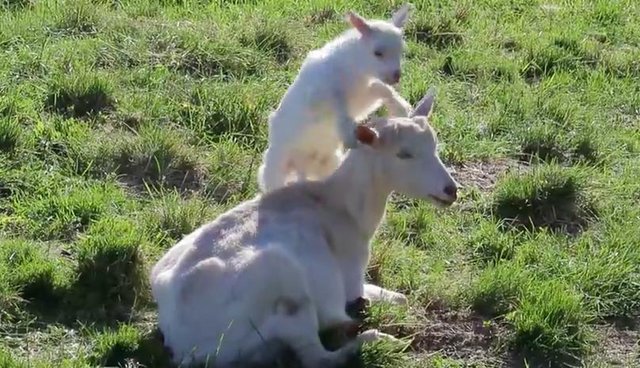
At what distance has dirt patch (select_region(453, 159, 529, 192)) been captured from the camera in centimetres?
849

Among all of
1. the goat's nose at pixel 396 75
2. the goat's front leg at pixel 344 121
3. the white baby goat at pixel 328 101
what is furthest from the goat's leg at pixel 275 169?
the goat's nose at pixel 396 75

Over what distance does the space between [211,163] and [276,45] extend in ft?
7.12

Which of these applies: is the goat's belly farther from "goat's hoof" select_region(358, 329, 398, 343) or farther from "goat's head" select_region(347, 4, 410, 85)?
"goat's hoof" select_region(358, 329, 398, 343)

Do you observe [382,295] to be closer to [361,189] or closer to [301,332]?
[361,189]

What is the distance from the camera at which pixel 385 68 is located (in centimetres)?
755

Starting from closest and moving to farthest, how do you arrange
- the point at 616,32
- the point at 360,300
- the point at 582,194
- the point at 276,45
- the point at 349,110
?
the point at 360,300, the point at 349,110, the point at 582,194, the point at 276,45, the point at 616,32

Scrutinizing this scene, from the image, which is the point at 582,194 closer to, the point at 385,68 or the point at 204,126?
the point at 385,68

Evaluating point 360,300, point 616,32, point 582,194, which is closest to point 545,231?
point 582,194

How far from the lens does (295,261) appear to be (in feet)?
20.0

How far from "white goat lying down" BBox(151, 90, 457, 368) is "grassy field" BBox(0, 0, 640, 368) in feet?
0.91

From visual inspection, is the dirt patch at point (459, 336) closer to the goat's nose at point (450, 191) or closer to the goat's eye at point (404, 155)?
the goat's nose at point (450, 191)

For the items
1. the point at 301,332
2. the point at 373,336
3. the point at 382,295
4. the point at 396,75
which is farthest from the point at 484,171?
the point at 301,332

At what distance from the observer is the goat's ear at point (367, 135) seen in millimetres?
6642

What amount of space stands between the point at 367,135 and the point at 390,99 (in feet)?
2.62
